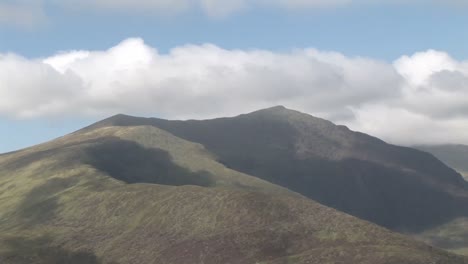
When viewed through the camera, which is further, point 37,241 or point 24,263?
point 37,241

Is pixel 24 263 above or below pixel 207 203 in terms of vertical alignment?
below

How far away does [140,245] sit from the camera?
514 feet

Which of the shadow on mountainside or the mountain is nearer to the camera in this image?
the mountain

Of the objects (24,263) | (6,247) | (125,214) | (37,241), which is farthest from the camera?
(125,214)

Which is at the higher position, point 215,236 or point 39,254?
point 215,236

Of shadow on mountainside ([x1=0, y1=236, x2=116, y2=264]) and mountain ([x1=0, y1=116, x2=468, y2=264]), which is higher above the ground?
mountain ([x1=0, y1=116, x2=468, y2=264])

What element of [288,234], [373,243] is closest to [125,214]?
[288,234]

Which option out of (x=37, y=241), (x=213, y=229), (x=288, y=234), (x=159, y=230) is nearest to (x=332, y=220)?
(x=288, y=234)

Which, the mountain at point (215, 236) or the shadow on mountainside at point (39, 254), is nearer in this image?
the mountain at point (215, 236)

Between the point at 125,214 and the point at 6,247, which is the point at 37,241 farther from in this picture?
the point at 125,214

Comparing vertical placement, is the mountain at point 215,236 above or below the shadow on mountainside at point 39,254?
above

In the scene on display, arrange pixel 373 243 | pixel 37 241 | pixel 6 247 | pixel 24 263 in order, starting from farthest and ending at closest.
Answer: pixel 37 241
pixel 6 247
pixel 24 263
pixel 373 243

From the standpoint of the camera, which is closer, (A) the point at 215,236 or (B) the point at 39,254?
(A) the point at 215,236

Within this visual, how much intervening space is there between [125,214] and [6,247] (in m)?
40.9
